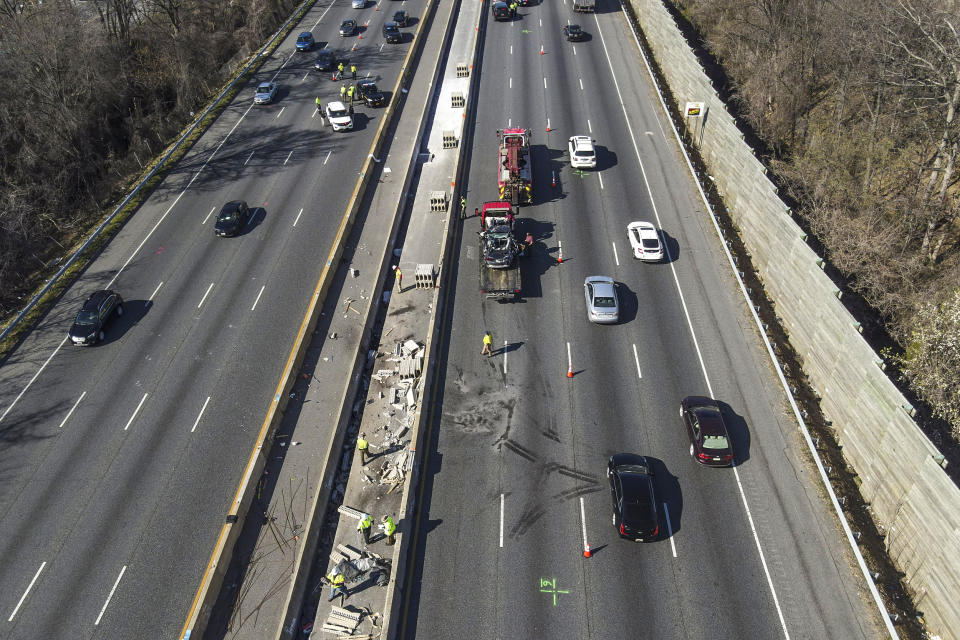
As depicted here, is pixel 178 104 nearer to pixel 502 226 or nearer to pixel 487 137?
pixel 487 137

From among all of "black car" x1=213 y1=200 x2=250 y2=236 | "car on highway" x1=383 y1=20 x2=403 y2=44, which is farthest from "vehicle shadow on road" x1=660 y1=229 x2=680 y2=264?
"car on highway" x1=383 y1=20 x2=403 y2=44

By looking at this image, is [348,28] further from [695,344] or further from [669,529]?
[669,529]

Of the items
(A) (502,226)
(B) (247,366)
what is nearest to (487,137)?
(A) (502,226)

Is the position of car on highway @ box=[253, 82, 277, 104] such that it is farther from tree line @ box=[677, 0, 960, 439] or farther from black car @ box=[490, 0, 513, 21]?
tree line @ box=[677, 0, 960, 439]

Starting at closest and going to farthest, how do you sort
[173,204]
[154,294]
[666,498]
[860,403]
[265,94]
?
[666,498]
[860,403]
[154,294]
[173,204]
[265,94]

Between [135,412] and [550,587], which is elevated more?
[550,587]

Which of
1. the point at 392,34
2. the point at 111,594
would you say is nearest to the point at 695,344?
the point at 111,594
